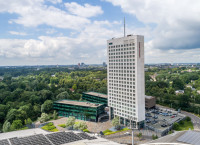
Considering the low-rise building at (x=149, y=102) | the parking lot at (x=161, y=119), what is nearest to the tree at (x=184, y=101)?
the parking lot at (x=161, y=119)

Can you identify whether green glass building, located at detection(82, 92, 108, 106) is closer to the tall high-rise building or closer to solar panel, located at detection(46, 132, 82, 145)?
the tall high-rise building

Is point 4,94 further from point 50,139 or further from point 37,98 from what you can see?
point 50,139

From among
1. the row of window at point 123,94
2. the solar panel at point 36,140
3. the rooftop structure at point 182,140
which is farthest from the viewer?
the row of window at point 123,94

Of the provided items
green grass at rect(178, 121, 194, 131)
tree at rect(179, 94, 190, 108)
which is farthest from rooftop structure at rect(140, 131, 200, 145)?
tree at rect(179, 94, 190, 108)

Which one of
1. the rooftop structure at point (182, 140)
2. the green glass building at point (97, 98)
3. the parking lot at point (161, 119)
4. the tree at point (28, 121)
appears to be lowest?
the parking lot at point (161, 119)

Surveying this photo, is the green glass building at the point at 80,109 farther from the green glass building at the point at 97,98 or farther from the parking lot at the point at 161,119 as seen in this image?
the parking lot at the point at 161,119

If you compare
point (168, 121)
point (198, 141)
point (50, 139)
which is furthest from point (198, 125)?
point (50, 139)

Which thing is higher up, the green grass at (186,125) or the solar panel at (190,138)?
the solar panel at (190,138)
